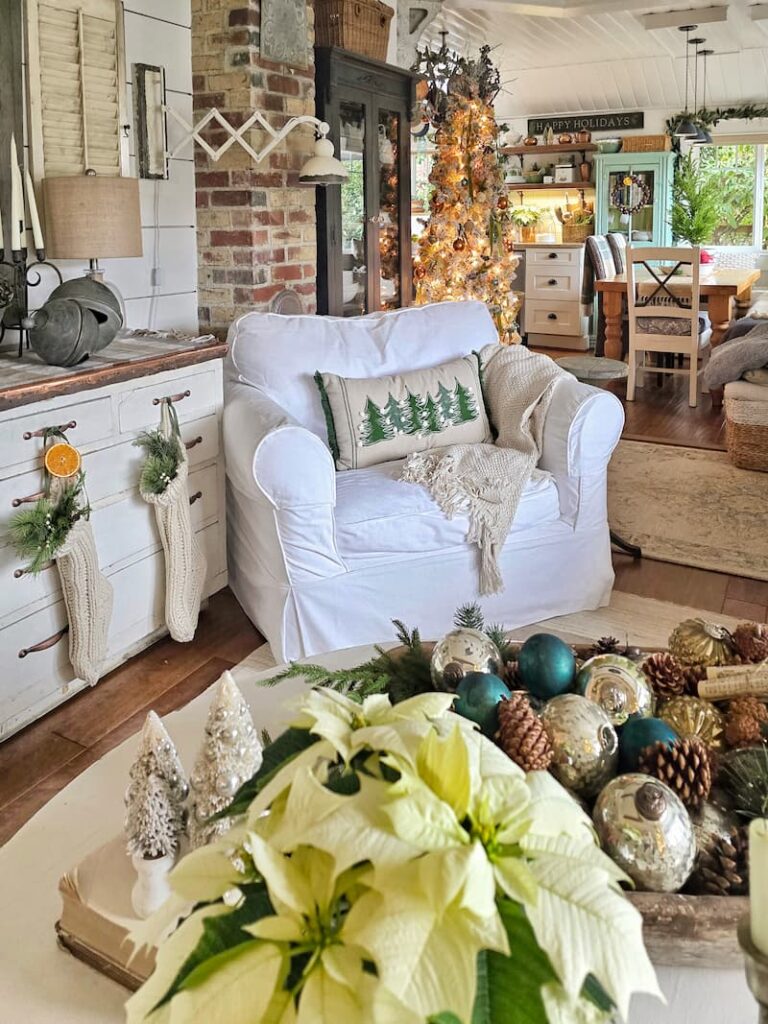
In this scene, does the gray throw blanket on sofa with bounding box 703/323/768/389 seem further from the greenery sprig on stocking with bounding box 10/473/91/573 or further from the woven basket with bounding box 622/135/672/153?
the woven basket with bounding box 622/135/672/153

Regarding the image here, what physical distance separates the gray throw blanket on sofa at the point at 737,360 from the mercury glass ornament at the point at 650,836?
170 inches

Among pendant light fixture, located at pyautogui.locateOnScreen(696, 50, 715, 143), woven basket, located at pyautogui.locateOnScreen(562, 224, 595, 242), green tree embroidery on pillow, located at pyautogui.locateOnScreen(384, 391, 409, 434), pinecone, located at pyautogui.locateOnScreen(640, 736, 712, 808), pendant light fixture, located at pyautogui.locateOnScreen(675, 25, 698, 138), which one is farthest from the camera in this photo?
woven basket, located at pyautogui.locateOnScreen(562, 224, 595, 242)

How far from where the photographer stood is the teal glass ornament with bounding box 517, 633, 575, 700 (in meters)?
1.28

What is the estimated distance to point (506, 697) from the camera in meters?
1.17

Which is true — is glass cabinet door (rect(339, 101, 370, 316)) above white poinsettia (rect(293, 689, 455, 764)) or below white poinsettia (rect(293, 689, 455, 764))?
above

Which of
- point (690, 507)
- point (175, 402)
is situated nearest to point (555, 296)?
point (690, 507)

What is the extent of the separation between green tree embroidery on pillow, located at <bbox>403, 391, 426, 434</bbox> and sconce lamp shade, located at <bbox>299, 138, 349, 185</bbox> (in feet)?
3.65

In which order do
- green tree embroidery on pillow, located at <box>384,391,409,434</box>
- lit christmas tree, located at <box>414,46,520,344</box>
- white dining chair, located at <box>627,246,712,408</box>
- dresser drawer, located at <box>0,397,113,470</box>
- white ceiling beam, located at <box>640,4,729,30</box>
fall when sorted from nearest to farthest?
dresser drawer, located at <box>0,397,113,470</box>
green tree embroidery on pillow, located at <box>384,391,409,434</box>
lit christmas tree, located at <box>414,46,520,344</box>
white dining chair, located at <box>627,246,712,408</box>
white ceiling beam, located at <box>640,4,729,30</box>

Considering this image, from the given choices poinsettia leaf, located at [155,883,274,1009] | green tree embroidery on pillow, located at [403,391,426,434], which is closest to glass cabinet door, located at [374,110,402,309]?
green tree embroidery on pillow, located at [403,391,426,434]

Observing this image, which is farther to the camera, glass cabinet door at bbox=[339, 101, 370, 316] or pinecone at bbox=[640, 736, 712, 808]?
glass cabinet door at bbox=[339, 101, 370, 316]

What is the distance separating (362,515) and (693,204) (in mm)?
7550

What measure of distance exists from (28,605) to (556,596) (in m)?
1.57

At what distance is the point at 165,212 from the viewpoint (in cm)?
369

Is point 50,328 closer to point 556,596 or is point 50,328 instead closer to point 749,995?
point 556,596
